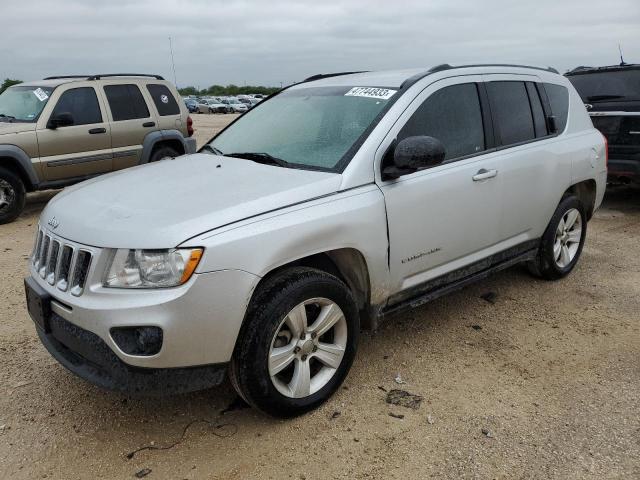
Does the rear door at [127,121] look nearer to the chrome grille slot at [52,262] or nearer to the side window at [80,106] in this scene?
the side window at [80,106]

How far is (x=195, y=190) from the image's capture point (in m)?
3.03

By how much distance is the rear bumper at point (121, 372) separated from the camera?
2.59m

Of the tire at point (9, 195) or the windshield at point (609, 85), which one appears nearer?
the windshield at point (609, 85)

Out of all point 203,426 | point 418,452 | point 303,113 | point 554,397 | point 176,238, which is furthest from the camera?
point 303,113

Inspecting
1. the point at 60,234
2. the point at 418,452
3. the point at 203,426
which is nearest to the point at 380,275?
the point at 418,452

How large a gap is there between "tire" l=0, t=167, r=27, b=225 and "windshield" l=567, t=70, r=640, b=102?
24.6 ft

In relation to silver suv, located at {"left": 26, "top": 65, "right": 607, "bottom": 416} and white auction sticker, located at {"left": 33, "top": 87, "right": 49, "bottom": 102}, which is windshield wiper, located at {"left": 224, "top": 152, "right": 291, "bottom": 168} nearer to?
silver suv, located at {"left": 26, "top": 65, "right": 607, "bottom": 416}

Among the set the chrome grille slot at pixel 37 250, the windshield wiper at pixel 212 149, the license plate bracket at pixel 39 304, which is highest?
the windshield wiper at pixel 212 149

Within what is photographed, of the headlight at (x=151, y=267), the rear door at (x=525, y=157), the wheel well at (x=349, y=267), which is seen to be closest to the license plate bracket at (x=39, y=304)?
the headlight at (x=151, y=267)

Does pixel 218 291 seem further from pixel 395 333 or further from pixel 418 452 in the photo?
pixel 395 333

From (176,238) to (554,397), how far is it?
2.23 metres

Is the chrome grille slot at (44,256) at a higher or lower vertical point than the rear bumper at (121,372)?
higher

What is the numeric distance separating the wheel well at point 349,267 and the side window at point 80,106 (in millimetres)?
6340

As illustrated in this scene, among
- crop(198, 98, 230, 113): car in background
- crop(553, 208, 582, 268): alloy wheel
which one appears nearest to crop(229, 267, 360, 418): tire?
crop(553, 208, 582, 268): alloy wheel
